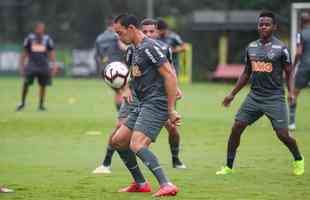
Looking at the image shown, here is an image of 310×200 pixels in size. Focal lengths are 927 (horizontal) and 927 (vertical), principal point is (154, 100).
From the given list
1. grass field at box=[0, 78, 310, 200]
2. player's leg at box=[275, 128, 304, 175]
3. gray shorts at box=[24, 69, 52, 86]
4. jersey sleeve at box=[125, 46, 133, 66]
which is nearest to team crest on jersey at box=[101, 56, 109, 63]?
grass field at box=[0, 78, 310, 200]

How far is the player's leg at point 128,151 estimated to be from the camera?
10.5 metres

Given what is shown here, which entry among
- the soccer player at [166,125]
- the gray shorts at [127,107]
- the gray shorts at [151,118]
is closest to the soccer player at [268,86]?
the soccer player at [166,125]

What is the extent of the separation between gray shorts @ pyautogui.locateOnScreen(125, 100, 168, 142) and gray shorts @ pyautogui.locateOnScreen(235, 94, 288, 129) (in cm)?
199

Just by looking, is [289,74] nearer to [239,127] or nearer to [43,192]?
[239,127]

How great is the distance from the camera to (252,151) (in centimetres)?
1490

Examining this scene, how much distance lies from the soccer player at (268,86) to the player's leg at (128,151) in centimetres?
185

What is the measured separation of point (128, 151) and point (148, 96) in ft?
2.42

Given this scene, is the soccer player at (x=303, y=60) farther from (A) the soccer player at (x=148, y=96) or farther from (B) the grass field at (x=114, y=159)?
(A) the soccer player at (x=148, y=96)

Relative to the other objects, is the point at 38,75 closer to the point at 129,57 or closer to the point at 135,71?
the point at 129,57

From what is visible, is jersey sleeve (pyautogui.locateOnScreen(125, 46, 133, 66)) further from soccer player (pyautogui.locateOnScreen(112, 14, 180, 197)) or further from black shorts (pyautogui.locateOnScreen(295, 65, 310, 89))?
black shorts (pyautogui.locateOnScreen(295, 65, 310, 89))

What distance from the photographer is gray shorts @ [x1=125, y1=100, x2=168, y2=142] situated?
10188mm

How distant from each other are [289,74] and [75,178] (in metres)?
3.08

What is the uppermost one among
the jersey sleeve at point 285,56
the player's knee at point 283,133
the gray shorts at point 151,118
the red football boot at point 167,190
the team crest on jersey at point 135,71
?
the team crest on jersey at point 135,71

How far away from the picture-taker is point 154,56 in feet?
33.1
